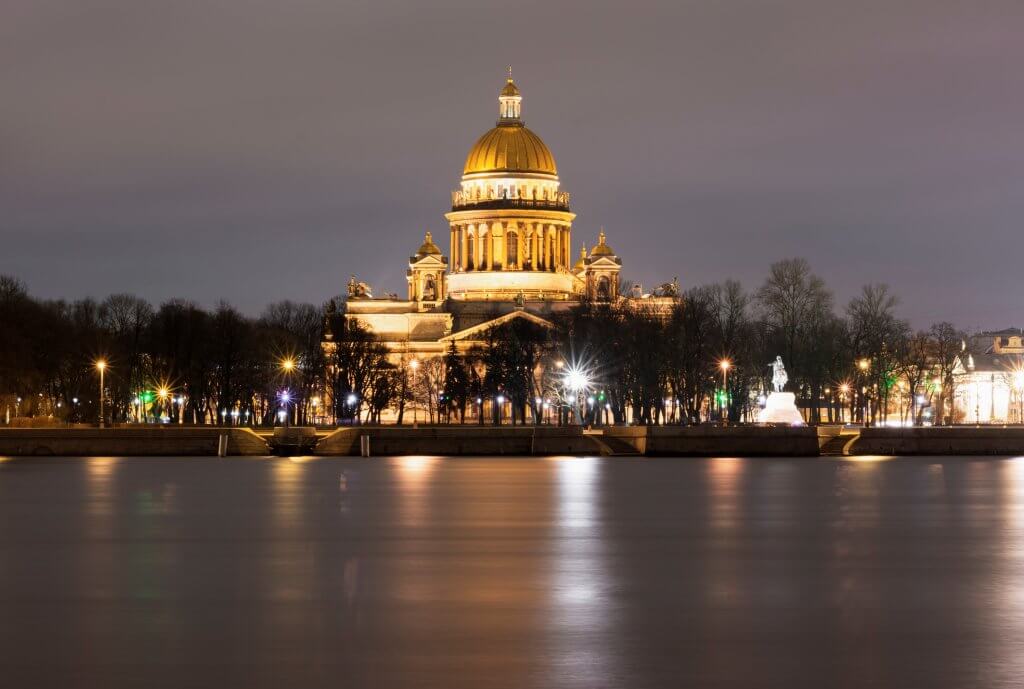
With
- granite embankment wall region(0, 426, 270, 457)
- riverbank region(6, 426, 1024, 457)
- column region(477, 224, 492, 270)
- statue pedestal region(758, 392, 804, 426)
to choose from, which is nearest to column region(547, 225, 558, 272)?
column region(477, 224, 492, 270)

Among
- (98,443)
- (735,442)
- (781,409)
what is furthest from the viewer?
(781,409)

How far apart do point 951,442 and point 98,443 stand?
3954cm

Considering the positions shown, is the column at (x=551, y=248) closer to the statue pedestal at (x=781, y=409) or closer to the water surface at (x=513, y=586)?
the statue pedestal at (x=781, y=409)

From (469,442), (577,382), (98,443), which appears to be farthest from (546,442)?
(577,382)

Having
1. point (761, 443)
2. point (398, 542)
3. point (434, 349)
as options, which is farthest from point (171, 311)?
point (398, 542)

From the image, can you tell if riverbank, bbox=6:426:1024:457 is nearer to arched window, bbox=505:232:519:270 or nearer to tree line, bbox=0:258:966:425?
tree line, bbox=0:258:966:425

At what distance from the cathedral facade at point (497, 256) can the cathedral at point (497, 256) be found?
0.10m

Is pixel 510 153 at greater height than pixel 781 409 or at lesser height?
greater

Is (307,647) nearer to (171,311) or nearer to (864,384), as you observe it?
(864,384)

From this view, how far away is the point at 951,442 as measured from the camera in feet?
287

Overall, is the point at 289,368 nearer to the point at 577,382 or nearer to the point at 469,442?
the point at 577,382

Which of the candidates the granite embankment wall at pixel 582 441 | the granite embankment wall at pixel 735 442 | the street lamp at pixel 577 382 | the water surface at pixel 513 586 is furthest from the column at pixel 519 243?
the water surface at pixel 513 586

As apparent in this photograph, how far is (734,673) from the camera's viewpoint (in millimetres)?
23078

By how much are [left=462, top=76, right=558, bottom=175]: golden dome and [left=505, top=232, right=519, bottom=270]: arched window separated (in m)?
6.50
